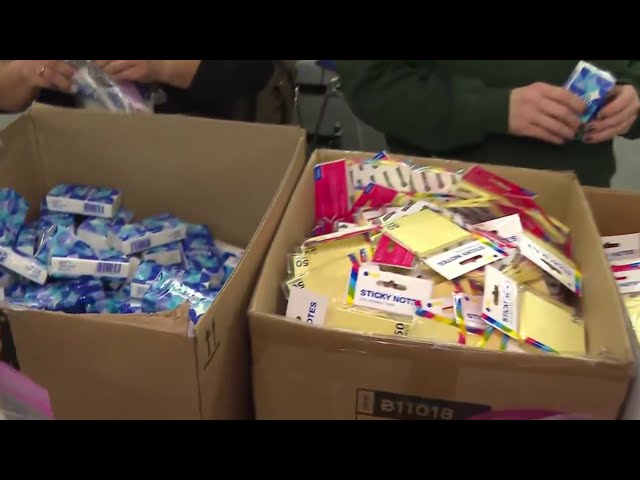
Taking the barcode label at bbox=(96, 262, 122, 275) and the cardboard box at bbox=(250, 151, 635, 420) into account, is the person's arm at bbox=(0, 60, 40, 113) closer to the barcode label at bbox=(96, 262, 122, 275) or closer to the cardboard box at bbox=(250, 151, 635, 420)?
the barcode label at bbox=(96, 262, 122, 275)

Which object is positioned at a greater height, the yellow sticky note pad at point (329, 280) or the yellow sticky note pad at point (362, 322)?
the yellow sticky note pad at point (329, 280)

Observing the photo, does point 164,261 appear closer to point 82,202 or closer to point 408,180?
point 82,202

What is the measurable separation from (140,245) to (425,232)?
Result: 526 mm

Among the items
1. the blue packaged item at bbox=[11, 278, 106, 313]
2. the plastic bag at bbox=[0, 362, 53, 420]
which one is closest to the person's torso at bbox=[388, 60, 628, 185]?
the blue packaged item at bbox=[11, 278, 106, 313]

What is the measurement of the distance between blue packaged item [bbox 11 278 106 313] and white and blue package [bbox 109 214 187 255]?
0.36 feet

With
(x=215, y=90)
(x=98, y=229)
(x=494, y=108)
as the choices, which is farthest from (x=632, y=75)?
(x=98, y=229)

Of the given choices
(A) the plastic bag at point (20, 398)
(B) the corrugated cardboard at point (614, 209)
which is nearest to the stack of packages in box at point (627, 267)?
(B) the corrugated cardboard at point (614, 209)

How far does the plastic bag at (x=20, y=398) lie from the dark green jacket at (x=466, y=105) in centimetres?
75

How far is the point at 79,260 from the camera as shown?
105 cm

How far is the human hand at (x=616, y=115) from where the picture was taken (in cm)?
111

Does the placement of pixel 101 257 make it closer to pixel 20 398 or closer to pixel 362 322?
pixel 20 398

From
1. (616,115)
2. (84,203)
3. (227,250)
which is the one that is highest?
(616,115)

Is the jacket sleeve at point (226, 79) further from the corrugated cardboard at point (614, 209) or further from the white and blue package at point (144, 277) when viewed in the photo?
the corrugated cardboard at point (614, 209)

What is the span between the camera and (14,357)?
0.76 m
